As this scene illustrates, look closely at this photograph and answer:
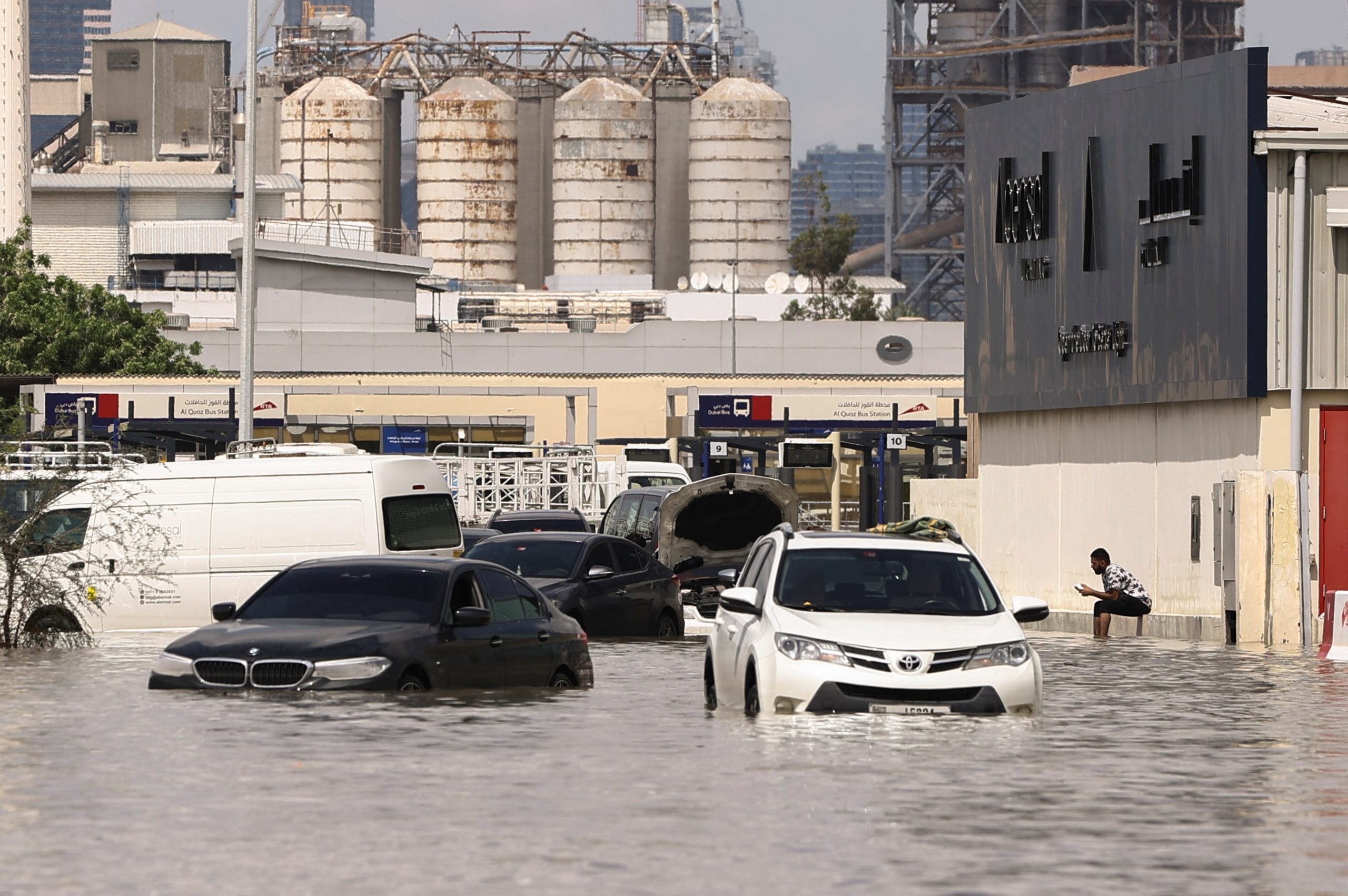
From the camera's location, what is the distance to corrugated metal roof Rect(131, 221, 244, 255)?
136250 millimetres

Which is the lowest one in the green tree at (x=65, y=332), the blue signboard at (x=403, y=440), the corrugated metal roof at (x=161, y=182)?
the blue signboard at (x=403, y=440)

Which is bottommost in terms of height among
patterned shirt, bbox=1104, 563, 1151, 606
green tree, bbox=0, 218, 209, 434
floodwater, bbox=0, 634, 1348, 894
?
floodwater, bbox=0, 634, 1348, 894

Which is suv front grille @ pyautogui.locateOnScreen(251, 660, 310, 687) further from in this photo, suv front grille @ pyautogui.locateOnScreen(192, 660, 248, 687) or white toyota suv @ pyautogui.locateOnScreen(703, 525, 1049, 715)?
white toyota suv @ pyautogui.locateOnScreen(703, 525, 1049, 715)

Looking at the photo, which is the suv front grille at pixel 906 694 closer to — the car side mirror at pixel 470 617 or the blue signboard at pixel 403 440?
the car side mirror at pixel 470 617

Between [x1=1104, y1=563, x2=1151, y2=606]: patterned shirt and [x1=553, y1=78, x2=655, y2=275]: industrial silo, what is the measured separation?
401 feet

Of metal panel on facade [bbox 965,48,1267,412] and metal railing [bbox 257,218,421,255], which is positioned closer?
metal panel on facade [bbox 965,48,1267,412]

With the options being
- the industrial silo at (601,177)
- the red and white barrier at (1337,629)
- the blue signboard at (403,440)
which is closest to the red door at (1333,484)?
the red and white barrier at (1337,629)

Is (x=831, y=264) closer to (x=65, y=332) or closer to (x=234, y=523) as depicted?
(x=65, y=332)

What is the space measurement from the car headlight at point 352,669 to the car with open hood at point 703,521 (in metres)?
15.9

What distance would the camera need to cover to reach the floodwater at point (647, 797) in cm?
943

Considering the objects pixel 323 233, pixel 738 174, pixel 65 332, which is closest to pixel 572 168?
pixel 738 174

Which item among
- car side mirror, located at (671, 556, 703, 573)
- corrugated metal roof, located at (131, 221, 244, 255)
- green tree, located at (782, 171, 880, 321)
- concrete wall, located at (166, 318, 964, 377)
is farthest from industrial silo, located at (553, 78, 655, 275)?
car side mirror, located at (671, 556, 703, 573)

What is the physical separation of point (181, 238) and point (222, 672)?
124021 millimetres

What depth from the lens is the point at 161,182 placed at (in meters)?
143
